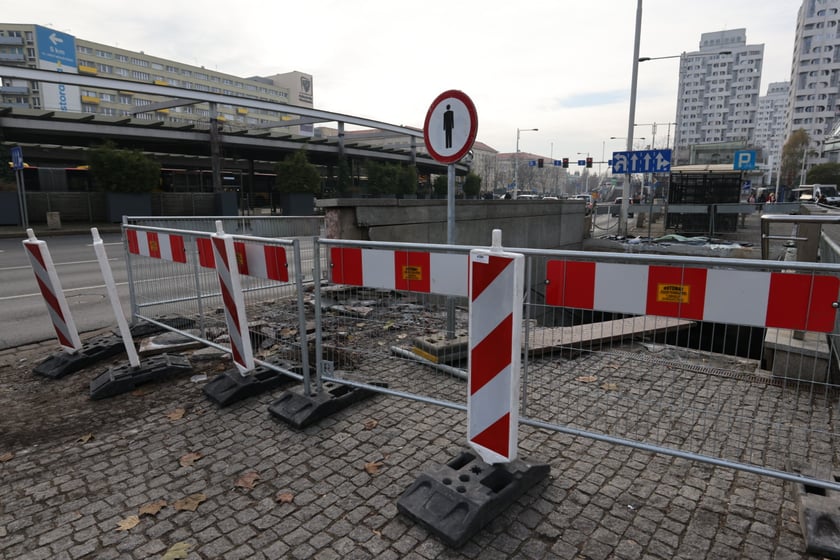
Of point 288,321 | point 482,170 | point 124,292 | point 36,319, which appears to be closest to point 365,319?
point 288,321

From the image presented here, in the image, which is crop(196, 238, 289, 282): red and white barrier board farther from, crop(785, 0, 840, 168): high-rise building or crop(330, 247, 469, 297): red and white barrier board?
crop(785, 0, 840, 168): high-rise building

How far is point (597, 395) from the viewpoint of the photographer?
4410 millimetres

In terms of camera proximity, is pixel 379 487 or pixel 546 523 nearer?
pixel 546 523

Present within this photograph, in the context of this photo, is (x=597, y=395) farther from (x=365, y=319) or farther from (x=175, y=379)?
(x=175, y=379)

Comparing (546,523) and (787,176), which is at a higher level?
(787,176)

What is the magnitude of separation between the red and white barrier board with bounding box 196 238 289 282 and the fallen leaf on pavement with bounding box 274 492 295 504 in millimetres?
1752

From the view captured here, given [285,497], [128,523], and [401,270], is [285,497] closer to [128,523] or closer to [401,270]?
[128,523]

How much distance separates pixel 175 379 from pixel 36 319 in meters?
4.49

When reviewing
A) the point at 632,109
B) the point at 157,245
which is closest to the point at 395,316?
the point at 157,245

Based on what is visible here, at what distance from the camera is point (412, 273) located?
12.4 feet

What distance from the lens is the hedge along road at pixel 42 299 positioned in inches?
285

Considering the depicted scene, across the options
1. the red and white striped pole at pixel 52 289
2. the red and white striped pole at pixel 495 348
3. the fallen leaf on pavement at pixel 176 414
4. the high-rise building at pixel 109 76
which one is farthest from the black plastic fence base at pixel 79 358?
the high-rise building at pixel 109 76

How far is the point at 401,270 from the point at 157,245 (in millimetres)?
3483

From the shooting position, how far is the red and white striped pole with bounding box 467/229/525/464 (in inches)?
110
